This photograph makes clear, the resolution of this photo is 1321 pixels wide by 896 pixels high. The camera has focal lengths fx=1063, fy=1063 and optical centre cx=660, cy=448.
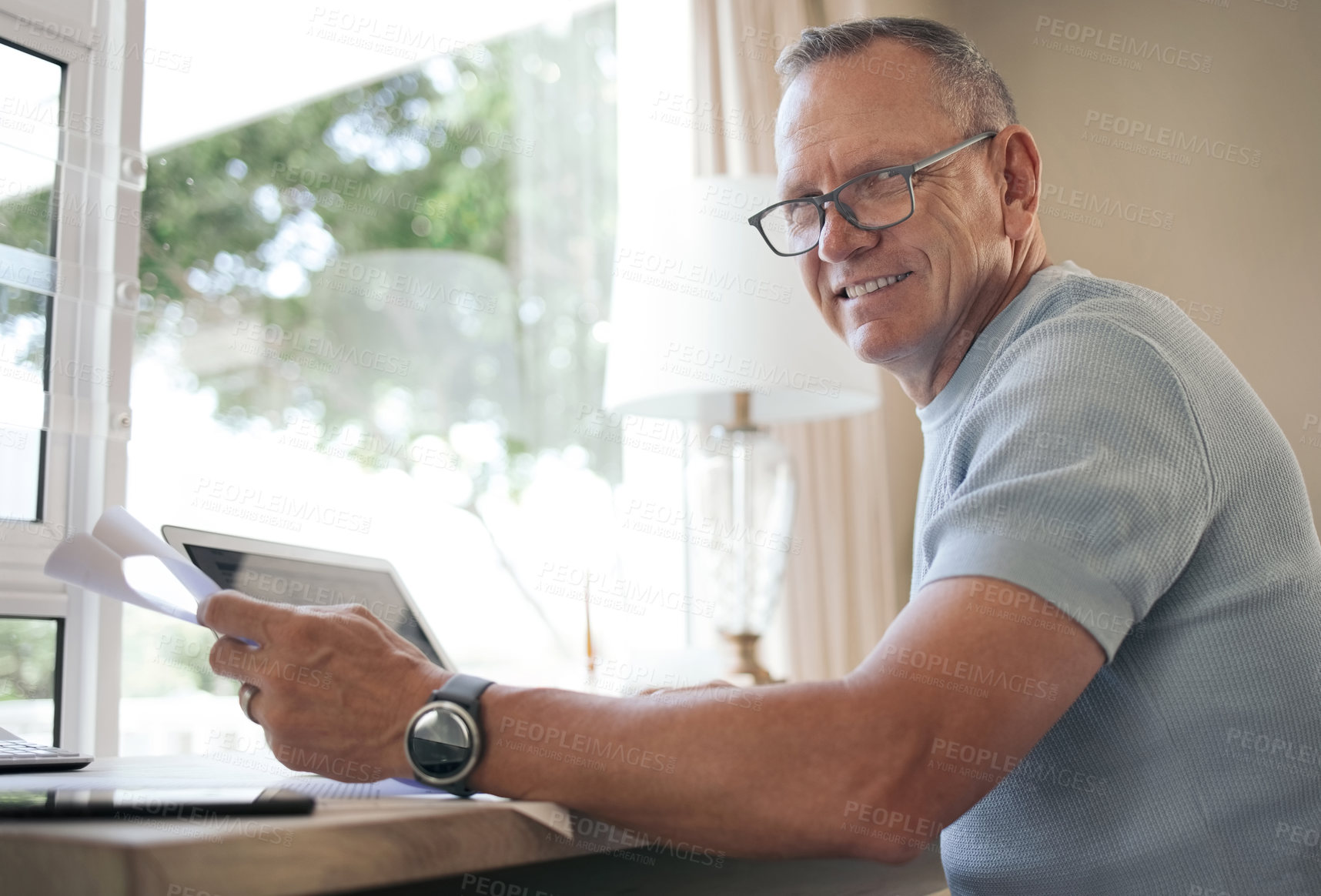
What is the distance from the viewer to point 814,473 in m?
2.62

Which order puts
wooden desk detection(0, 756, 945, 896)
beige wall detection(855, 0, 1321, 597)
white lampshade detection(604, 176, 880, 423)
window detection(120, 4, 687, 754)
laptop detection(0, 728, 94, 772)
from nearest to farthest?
1. wooden desk detection(0, 756, 945, 896)
2. laptop detection(0, 728, 94, 772)
3. white lampshade detection(604, 176, 880, 423)
4. beige wall detection(855, 0, 1321, 597)
5. window detection(120, 4, 687, 754)

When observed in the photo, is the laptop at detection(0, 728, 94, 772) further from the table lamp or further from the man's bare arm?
the table lamp

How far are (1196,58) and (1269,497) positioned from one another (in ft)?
6.97

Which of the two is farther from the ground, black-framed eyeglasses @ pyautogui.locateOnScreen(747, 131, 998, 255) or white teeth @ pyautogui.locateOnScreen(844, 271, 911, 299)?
black-framed eyeglasses @ pyautogui.locateOnScreen(747, 131, 998, 255)

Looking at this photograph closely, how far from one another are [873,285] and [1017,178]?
8.0 inches

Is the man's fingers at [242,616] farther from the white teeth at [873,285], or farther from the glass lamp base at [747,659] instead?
the glass lamp base at [747,659]

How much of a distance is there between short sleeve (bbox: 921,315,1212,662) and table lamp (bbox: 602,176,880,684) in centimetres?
113

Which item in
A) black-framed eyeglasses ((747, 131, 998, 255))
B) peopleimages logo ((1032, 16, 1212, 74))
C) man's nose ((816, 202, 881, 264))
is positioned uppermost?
peopleimages logo ((1032, 16, 1212, 74))

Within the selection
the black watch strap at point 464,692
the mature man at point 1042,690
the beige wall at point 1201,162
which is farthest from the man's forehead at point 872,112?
Result: the beige wall at point 1201,162

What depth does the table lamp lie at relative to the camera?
194 centimetres

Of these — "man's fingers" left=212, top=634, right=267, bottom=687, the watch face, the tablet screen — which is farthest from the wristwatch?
the tablet screen

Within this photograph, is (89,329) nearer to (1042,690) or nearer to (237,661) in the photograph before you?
(237,661)

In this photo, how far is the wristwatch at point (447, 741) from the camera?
71 centimetres

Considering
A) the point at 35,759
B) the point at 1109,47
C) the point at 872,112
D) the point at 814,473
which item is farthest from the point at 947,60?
the point at 1109,47
